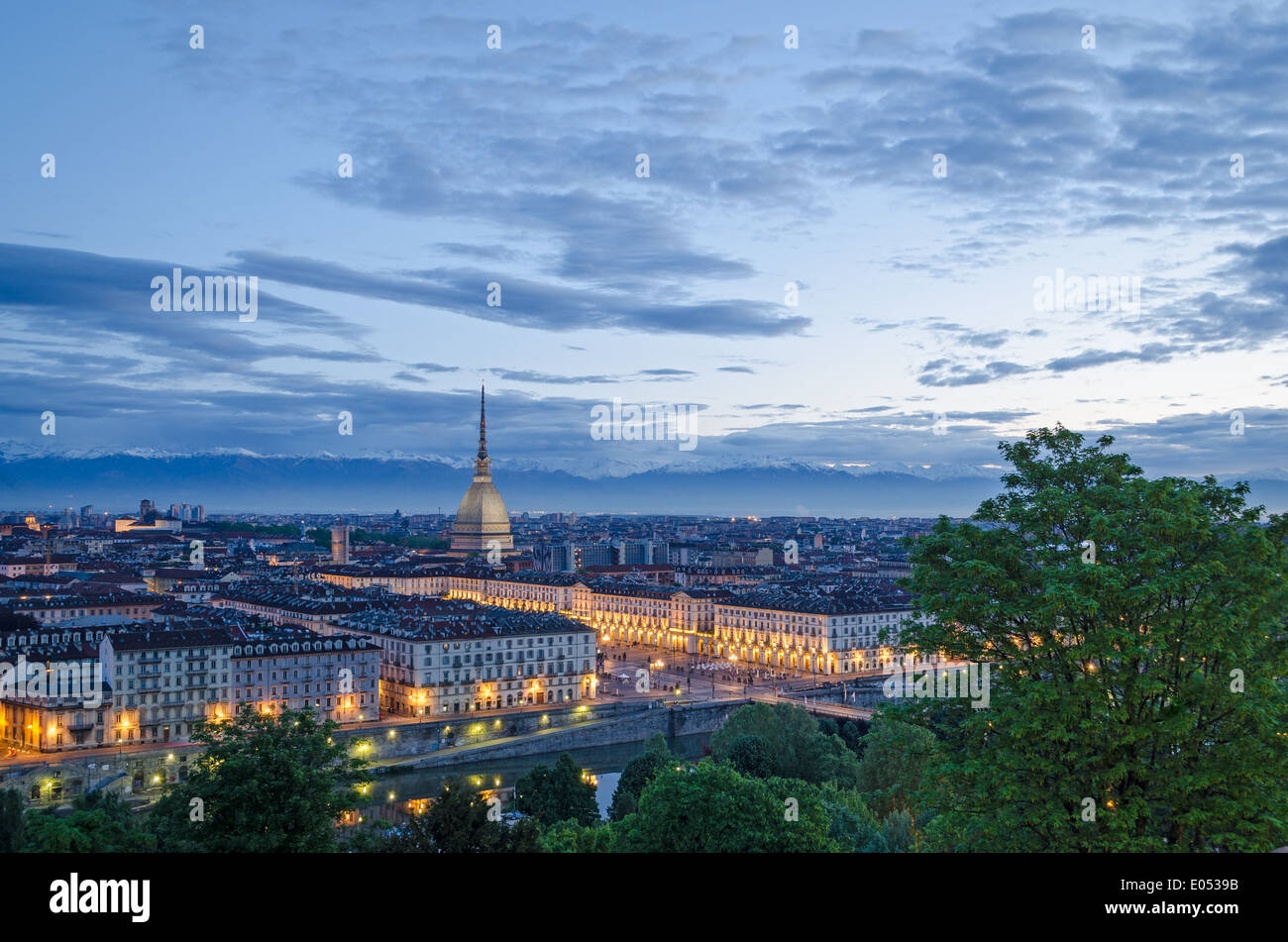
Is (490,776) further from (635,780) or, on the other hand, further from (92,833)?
(92,833)

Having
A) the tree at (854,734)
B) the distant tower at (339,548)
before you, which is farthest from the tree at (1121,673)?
the distant tower at (339,548)

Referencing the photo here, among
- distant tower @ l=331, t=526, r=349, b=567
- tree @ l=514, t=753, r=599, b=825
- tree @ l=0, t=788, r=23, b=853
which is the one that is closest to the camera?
tree @ l=0, t=788, r=23, b=853

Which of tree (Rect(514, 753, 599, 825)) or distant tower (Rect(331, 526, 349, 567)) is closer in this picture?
tree (Rect(514, 753, 599, 825))

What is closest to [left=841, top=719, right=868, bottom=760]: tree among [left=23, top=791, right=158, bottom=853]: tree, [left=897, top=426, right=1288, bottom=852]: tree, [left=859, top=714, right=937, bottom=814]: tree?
[left=859, top=714, right=937, bottom=814]: tree

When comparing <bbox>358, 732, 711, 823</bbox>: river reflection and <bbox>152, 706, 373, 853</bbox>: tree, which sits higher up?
<bbox>152, 706, 373, 853</bbox>: tree

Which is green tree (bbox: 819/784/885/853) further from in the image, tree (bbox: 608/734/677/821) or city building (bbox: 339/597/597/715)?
city building (bbox: 339/597/597/715)

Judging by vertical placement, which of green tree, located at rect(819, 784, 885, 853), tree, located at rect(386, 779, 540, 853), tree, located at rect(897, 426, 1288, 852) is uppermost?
tree, located at rect(897, 426, 1288, 852)
